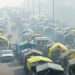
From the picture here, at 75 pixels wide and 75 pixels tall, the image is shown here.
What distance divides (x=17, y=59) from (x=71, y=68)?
8.49 m

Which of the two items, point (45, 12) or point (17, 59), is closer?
point (17, 59)

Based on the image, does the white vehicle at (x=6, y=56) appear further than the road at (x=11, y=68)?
Yes

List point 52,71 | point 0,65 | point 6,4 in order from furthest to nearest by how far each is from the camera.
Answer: point 6,4 → point 0,65 → point 52,71

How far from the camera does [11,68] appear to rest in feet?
66.7

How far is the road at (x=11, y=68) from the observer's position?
18.9 m

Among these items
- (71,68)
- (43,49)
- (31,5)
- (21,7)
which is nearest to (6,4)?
(21,7)

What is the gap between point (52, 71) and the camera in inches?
563

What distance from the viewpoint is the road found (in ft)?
62.2

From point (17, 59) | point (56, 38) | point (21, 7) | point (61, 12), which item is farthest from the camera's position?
point (21, 7)

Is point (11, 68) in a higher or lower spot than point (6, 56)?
lower

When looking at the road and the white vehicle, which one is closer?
the road

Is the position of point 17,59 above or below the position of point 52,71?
below

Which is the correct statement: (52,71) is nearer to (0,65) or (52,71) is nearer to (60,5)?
(0,65)

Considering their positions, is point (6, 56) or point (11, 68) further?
point (6, 56)
